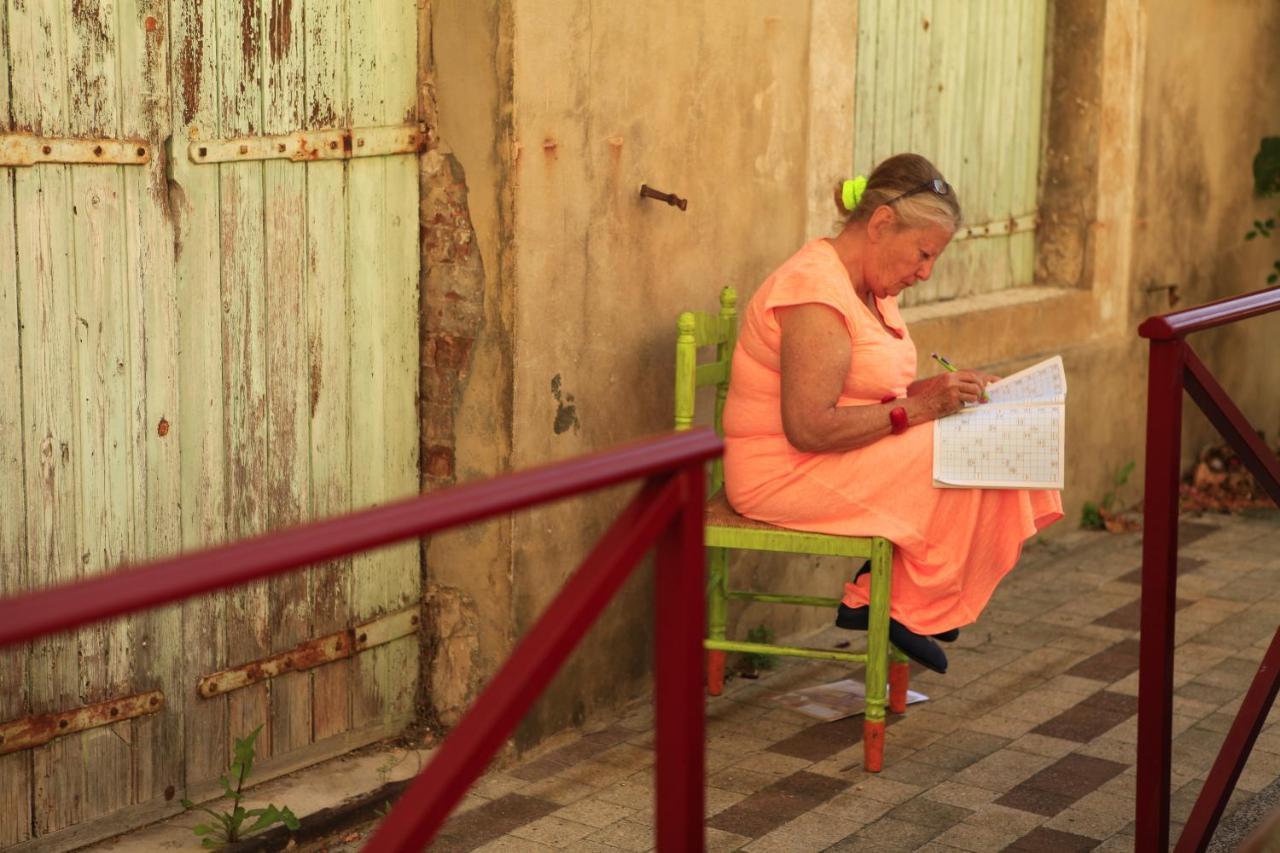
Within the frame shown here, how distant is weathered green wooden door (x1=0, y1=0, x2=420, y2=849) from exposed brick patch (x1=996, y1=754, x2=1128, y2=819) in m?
1.51

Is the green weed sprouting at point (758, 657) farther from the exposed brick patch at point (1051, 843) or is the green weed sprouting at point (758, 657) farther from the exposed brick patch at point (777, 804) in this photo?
the exposed brick patch at point (1051, 843)

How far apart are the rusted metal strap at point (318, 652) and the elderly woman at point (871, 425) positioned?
0.88m

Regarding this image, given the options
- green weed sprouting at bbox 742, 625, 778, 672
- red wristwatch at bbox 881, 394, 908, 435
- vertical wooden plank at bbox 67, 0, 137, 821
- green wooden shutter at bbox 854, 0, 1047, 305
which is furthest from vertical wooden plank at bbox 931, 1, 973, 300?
vertical wooden plank at bbox 67, 0, 137, 821

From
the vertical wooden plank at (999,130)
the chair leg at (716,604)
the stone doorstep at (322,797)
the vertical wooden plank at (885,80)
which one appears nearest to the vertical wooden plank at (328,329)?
the stone doorstep at (322,797)

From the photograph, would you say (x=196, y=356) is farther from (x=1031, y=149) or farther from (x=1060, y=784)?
(x=1031, y=149)

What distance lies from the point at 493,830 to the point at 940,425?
1.42 m

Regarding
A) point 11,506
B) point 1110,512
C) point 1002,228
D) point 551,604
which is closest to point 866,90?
point 1002,228

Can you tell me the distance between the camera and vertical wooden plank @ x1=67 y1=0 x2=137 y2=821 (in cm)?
363

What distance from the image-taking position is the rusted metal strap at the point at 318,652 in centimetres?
407

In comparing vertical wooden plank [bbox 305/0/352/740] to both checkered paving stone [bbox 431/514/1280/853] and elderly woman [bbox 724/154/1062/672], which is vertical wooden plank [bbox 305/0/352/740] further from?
elderly woman [bbox 724/154/1062/672]

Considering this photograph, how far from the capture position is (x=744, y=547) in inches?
179

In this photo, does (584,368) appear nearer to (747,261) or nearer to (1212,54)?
(747,261)

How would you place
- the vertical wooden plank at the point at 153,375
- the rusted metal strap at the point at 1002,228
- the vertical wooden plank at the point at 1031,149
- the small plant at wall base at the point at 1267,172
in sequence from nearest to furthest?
1. the vertical wooden plank at the point at 153,375
2. the rusted metal strap at the point at 1002,228
3. the vertical wooden plank at the point at 1031,149
4. the small plant at wall base at the point at 1267,172

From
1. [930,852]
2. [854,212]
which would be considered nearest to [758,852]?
[930,852]
